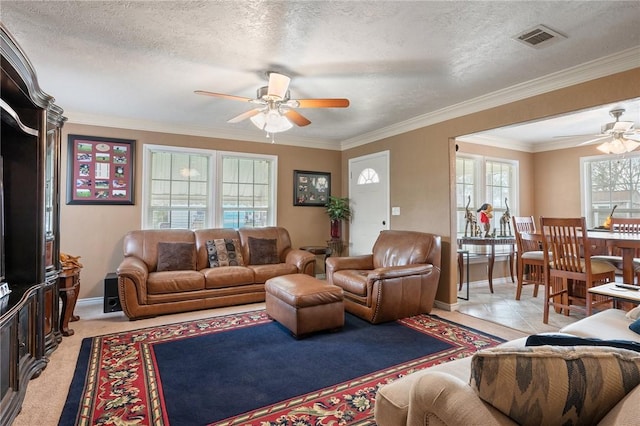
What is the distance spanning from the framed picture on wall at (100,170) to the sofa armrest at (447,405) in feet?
15.1

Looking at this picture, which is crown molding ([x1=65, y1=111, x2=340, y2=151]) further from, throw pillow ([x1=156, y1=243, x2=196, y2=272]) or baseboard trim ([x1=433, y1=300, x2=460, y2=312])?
baseboard trim ([x1=433, y1=300, x2=460, y2=312])

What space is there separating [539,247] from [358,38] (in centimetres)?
458

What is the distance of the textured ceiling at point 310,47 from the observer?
2055 millimetres

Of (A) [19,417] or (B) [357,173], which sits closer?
(A) [19,417]

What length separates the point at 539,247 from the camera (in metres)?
5.14

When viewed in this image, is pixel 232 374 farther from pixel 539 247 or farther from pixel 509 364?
pixel 539 247

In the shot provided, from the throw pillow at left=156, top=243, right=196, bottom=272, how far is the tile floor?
350 cm

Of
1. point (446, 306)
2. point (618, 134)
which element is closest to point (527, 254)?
point (446, 306)

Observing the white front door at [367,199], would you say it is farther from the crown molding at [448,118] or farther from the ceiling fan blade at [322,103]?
the ceiling fan blade at [322,103]

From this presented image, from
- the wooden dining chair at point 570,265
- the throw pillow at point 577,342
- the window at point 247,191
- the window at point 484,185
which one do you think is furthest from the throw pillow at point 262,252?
the throw pillow at point 577,342

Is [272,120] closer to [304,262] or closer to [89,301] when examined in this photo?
[304,262]

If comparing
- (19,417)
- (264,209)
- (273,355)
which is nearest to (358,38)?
(273,355)

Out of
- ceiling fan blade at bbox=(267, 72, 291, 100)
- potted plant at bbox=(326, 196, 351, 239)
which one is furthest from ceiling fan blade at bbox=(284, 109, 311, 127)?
potted plant at bbox=(326, 196, 351, 239)

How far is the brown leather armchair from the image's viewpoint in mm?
3430
